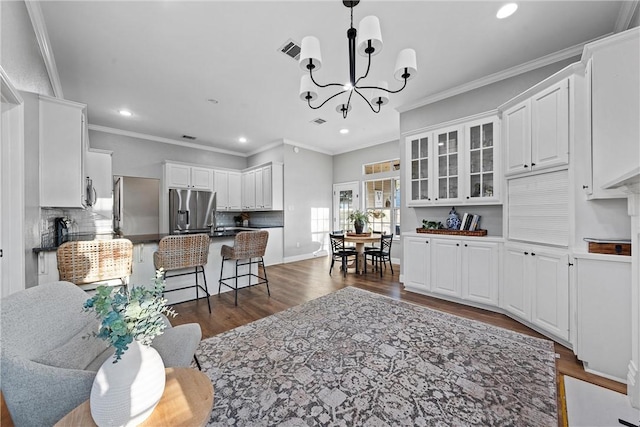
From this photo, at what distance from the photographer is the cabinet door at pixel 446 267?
3.28 meters

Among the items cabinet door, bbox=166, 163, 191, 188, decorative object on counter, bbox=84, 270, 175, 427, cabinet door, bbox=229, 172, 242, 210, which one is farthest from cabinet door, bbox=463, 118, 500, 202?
cabinet door, bbox=166, 163, 191, 188

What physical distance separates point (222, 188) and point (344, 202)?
10.9ft

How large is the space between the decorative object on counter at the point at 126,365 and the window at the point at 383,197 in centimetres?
553

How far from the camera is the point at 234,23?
236 centimetres

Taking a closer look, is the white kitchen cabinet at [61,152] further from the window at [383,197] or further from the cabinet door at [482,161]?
the window at [383,197]

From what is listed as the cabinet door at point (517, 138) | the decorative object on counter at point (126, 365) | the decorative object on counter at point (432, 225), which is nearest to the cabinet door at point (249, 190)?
the decorative object on counter at point (432, 225)

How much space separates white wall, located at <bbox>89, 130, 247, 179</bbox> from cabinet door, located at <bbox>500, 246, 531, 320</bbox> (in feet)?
21.5

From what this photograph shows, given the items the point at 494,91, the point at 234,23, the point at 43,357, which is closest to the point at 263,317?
the point at 43,357

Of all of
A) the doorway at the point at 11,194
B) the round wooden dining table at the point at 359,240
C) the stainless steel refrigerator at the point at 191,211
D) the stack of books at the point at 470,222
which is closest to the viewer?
the doorway at the point at 11,194

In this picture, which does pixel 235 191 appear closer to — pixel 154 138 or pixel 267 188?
pixel 267 188

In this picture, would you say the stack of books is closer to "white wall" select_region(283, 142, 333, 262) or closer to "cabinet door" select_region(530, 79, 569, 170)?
"cabinet door" select_region(530, 79, 569, 170)

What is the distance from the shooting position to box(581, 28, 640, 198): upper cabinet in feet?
6.05

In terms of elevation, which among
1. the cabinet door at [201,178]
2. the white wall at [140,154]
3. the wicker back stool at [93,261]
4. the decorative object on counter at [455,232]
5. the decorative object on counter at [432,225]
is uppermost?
the white wall at [140,154]

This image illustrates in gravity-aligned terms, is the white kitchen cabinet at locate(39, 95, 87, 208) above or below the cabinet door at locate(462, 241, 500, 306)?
above
